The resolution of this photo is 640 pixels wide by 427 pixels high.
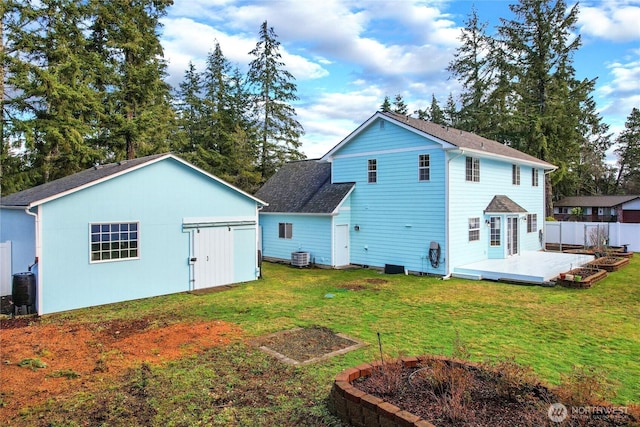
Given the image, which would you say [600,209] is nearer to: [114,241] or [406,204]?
[406,204]

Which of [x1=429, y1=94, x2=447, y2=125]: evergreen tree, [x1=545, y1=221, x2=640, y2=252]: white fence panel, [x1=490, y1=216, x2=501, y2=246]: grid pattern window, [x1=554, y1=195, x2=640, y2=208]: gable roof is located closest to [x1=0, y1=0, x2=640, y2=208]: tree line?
[x1=554, y1=195, x2=640, y2=208]: gable roof

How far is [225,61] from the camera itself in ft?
105

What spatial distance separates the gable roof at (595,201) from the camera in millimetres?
34578

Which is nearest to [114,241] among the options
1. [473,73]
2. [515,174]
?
[515,174]

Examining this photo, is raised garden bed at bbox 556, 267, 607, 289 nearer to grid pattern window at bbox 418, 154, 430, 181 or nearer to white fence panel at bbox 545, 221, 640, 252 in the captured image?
grid pattern window at bbox 418, 154, 430, 181

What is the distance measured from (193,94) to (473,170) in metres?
25.1

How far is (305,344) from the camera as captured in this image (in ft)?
22.6

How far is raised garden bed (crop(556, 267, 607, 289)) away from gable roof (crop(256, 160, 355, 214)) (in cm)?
825

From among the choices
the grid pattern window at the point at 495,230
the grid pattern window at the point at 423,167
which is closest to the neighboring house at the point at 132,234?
the grid pattern window at the point at 423,167

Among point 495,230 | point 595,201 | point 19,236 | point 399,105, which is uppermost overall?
point 399,105

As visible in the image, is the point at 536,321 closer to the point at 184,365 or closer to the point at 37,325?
the point at 184,365

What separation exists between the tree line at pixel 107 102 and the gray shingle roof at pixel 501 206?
16916 millimetres

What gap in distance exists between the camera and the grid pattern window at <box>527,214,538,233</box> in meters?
19.3

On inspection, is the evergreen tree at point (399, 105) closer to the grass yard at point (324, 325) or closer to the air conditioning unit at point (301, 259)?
the air conditioning unit at point (301, 259)
